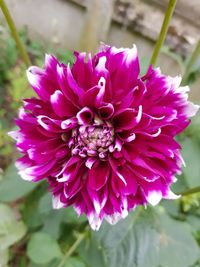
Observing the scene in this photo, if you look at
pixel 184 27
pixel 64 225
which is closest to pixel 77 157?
pixel 64 225

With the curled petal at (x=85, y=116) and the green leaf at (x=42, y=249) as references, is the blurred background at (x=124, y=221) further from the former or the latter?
the curled petal at (x=85, y=116)

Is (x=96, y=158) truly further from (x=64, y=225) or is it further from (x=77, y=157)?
(x=64, y=225)

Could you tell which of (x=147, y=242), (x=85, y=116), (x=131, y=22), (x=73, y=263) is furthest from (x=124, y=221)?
(x=131, y=22)

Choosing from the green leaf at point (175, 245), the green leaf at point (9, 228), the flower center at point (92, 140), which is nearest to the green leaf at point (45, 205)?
the green leaf at point (9, 228)

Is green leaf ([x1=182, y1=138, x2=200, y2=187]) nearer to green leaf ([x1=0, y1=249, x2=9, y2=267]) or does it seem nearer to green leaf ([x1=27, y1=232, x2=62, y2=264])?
green leaf ([x1=27, y1=232, x2=62, y2=264])

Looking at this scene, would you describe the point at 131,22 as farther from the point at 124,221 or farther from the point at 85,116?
the point at 85,116

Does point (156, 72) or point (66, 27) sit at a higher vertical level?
point (156, 72)

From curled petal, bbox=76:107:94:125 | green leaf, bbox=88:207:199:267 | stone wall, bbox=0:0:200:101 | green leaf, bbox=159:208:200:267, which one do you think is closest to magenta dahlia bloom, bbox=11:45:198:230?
curled petal, bbox=76:107:94:125
